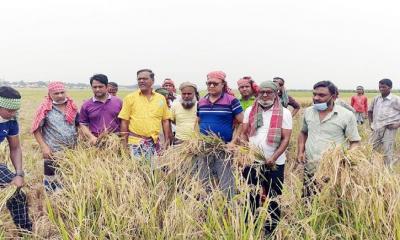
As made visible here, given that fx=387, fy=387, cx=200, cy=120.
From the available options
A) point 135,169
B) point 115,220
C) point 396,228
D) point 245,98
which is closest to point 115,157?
→ point 135,169

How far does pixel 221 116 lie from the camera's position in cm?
422

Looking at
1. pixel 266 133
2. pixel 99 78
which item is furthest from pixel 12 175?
pixel 266 133

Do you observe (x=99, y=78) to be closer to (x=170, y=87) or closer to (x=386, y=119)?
(x=170, y=87)

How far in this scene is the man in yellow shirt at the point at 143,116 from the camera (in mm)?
4395

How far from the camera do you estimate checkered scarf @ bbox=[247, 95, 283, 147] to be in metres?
3.82

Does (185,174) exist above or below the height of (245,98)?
below

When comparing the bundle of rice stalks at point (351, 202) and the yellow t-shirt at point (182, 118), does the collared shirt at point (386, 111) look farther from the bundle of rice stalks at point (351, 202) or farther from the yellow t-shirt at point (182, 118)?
the bundle of rice stalks at point (351, 202)

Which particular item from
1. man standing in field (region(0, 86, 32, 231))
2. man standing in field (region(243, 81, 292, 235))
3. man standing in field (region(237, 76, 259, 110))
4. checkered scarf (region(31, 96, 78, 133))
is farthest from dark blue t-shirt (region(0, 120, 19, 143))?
man standing in field (region(237, 76, 259, 110))

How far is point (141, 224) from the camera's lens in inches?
112

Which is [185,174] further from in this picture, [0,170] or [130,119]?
[0,170]

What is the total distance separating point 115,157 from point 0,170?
1.05 meters

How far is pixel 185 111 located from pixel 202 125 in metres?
0.63

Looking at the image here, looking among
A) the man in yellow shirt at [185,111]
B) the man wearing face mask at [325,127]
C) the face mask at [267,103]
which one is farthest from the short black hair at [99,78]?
the man wearing face mask at [325,127]

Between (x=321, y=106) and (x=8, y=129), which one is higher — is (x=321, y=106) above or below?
above
